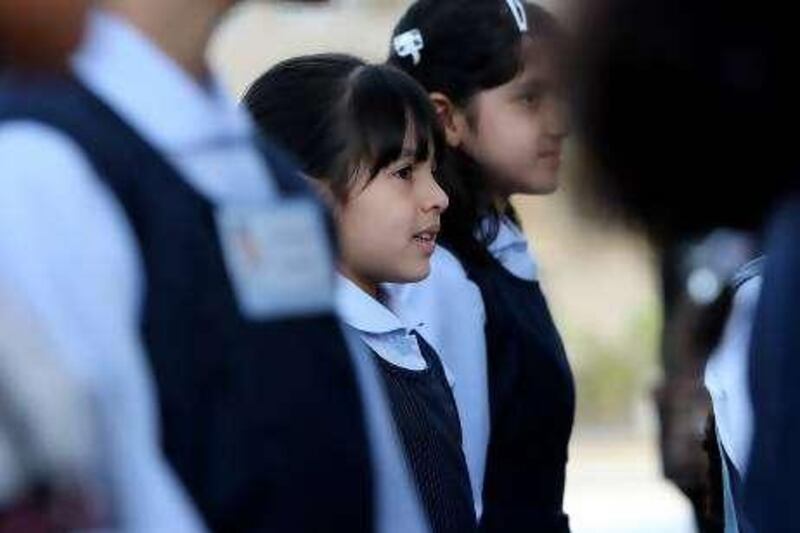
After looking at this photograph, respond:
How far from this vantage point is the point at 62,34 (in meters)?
1.68

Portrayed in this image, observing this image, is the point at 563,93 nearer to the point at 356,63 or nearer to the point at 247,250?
the point at 247,250

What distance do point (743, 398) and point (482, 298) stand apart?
0.67 metres

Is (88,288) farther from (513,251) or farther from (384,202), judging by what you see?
(513,251)

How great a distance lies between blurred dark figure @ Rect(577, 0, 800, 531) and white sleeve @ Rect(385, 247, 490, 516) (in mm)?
1833

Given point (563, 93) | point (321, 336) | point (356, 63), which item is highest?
point (356, 63)

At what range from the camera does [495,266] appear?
3691 millimetres

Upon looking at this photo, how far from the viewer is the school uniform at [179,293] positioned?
172 centimetres

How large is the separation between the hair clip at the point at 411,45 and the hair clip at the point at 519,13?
5.5 inches

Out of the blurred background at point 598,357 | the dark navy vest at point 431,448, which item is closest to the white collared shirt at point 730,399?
the dark navy vest at point 431,448

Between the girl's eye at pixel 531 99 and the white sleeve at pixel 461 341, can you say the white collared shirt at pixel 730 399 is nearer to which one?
the white sleeve at pixel 461 341

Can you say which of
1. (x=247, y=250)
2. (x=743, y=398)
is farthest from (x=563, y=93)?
(x=743, y=398)

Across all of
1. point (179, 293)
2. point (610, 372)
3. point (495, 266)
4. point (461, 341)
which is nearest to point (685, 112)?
point (179, 293)

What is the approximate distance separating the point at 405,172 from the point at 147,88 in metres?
1.44

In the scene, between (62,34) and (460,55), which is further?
(460,55)
